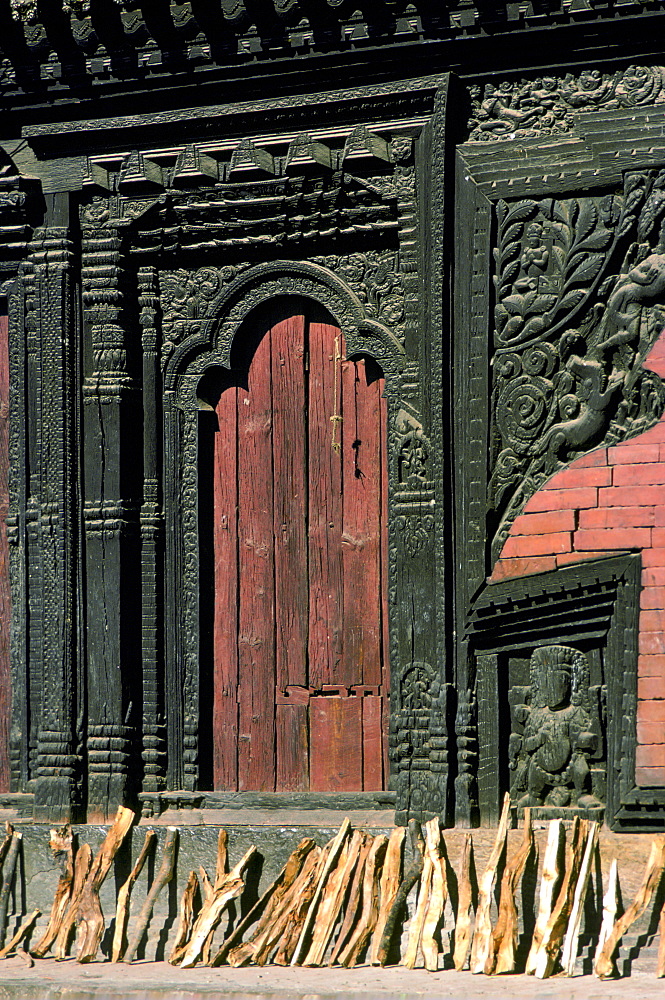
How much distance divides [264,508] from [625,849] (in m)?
2.44

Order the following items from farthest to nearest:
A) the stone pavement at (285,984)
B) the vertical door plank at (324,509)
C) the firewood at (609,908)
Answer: the vertical door plank at (324,509), the firewood at (609,908), the stone pavement at (285,984)

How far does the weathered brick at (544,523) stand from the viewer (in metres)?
6.25

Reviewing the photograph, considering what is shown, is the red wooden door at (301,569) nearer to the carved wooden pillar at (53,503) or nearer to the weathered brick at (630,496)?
the carved wooden pillar at (53,503)

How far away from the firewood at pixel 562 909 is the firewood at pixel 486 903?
235 mm

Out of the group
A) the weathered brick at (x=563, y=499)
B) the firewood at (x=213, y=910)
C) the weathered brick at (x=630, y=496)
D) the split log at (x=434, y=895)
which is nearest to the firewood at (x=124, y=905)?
the firewood at (x=213, y=910)

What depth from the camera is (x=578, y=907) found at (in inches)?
225

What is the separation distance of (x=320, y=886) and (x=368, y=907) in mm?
243

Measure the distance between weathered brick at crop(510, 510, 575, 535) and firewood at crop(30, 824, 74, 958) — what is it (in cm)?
270

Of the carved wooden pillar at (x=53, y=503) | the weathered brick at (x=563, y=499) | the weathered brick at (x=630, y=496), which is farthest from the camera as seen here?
the carved wooden pillar at (x=53, y=503)

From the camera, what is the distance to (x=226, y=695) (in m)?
6.94

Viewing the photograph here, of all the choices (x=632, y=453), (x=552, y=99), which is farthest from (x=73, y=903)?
(x=552, y=99)

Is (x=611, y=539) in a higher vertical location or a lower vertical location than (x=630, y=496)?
lower

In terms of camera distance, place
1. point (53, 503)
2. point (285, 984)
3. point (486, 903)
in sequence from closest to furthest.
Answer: point (285, 984)
point (486, 903)
point (53, 503)

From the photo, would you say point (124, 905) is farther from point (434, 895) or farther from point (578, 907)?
point (578, 907)
